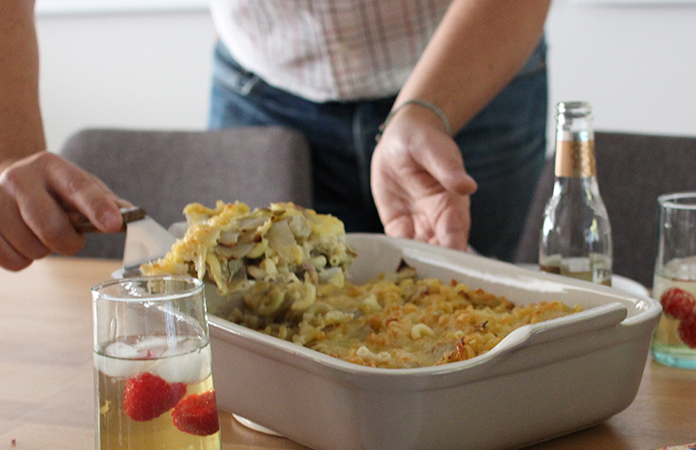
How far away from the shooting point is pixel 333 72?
137cm

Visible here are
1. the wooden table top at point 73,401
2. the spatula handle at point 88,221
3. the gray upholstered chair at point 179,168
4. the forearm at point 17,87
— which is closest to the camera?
the wooden table top at point 73,401

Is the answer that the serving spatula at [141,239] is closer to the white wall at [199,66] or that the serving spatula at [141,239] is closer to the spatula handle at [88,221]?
the spatula handle at [88,221]

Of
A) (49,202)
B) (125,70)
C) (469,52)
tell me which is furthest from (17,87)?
(125,70)

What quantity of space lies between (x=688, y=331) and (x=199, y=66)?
8.12ft

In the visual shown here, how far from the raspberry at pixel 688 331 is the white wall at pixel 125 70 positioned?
243cm

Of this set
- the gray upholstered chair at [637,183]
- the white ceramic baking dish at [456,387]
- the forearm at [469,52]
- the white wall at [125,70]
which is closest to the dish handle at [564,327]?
the white ceramic baking dish at [456,387]

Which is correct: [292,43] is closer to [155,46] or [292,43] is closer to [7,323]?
[7,323]

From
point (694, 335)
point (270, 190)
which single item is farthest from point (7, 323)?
point (694, 335)

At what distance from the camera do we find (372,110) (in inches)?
56.1

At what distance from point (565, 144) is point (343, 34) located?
626 millimetres

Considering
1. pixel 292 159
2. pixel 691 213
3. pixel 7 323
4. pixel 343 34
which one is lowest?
pixel 7 323

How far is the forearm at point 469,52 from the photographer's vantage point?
1.12m

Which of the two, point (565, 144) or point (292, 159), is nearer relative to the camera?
point (565, 144)

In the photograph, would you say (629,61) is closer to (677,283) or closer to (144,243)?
(677,283)
